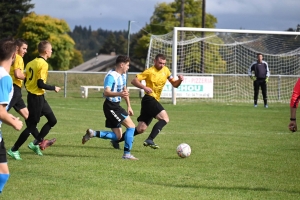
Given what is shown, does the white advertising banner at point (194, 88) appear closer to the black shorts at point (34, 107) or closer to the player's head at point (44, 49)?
the black shorts at point (34, 107)

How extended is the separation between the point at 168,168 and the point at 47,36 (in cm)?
7269

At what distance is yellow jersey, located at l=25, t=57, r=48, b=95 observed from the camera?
10.8 metres

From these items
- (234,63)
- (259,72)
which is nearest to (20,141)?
(259,72)

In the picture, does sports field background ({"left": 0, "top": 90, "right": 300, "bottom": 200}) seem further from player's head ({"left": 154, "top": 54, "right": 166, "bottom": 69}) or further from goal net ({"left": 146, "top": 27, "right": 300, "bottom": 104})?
goal net ({"left": 146, "top": 27, "right": 300, "bottom": 104})

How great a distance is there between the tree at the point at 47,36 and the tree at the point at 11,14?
9.90ft

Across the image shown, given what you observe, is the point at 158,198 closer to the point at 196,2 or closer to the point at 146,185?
the point at 146,185

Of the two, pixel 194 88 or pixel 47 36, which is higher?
pixel 47 36

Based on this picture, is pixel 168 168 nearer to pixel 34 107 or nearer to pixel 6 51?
pixel 34 107

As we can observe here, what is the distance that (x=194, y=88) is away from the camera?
30.5 m

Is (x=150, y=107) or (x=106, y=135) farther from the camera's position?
(x=150, y=107)

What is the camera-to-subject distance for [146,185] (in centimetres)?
823

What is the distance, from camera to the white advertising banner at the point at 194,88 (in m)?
30.1

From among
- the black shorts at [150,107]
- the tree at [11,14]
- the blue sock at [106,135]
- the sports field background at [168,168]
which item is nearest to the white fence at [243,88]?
the sports field background at [168,168]

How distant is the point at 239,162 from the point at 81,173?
9.65ft
